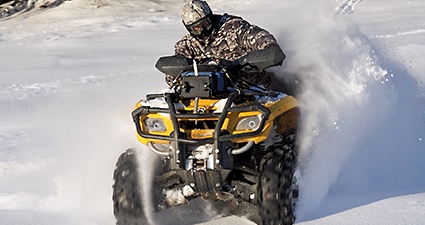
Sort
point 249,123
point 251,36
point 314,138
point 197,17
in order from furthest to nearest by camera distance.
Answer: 1. point 251,36
2. point 197,17
3. point 314,138
4. point 249,123

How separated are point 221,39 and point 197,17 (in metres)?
0.45

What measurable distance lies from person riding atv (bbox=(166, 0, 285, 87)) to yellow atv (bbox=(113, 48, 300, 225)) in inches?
29.1

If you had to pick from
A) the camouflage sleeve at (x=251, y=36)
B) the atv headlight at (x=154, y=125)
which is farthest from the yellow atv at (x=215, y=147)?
the camouflage sleeve at (x=251, y=36)

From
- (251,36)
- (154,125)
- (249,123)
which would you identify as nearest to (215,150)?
(249,123)

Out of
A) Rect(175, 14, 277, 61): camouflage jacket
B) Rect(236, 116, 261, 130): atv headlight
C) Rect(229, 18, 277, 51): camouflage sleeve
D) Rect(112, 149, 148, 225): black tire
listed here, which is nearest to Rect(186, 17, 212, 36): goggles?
Rect(175, 14, 277, 61): camouflage jacket

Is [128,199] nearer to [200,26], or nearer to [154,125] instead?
[154,125]

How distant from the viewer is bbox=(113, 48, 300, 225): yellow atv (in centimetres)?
474

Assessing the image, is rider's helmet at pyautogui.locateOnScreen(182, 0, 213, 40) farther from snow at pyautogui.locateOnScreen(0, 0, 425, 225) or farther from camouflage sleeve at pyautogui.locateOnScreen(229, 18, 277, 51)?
snow at pyautogui.locateOnScreen(0, 0, 425, 225)

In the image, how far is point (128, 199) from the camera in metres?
4.93

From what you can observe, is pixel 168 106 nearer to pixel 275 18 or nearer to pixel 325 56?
pixel 325 56

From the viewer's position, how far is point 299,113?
562cm

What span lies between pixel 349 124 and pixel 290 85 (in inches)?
24.0

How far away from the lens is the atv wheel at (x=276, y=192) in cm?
471

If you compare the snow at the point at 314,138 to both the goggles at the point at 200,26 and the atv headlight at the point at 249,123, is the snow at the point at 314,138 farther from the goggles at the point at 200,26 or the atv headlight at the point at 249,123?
the goggles at the point at 200,26
